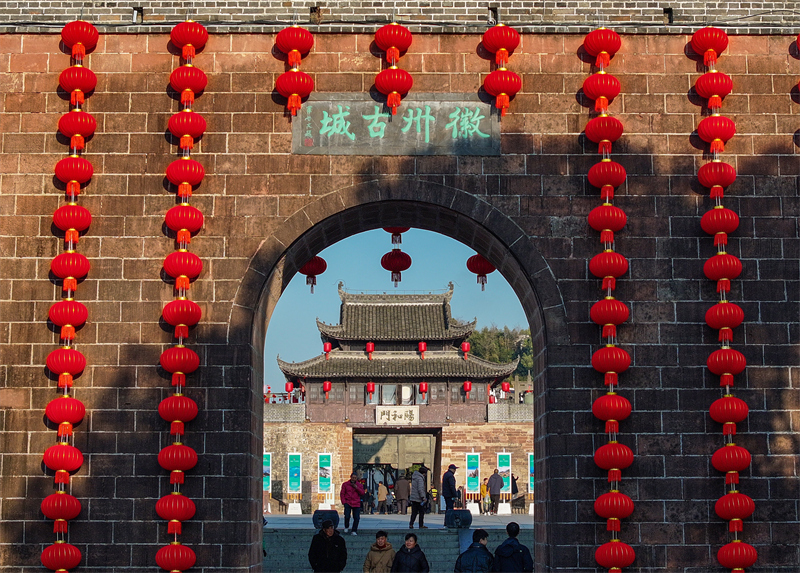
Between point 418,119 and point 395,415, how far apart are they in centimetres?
2421

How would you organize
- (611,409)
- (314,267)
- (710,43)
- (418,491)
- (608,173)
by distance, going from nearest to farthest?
(611,409) → (608,173) → (710,43) → (314,267) → (418,491)

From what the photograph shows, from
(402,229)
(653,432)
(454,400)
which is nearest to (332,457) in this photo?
(454,400)

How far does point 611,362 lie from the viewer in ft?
27.9

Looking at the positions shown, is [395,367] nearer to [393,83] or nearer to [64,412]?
[393,83]

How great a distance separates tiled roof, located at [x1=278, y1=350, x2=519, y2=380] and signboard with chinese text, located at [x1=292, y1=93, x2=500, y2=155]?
78.0 feet

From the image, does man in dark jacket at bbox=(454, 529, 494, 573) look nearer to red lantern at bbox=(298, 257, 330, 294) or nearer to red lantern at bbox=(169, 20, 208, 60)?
red lantern at bbox=(298, 257, 330, 294)

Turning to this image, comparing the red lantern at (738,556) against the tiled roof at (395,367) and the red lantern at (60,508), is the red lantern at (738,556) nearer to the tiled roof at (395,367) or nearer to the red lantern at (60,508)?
the red lantern at (60,508)

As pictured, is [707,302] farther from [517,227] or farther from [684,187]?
[517,227]

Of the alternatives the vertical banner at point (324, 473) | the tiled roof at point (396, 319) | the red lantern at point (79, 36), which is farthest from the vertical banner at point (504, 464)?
the red lantern at point (79, 36)

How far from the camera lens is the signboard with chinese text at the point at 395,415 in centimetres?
3259

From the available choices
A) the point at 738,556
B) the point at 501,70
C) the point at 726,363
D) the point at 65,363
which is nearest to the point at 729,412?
the point at 726,363

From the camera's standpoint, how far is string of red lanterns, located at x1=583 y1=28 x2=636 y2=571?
828 centimetres


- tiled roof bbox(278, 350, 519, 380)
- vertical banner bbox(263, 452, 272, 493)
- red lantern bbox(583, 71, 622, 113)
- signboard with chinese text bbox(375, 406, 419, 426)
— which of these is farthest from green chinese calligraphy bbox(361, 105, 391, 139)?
vertical banner bbox(263, 452, 272, 493)

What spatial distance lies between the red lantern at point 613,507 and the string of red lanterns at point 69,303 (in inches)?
174
